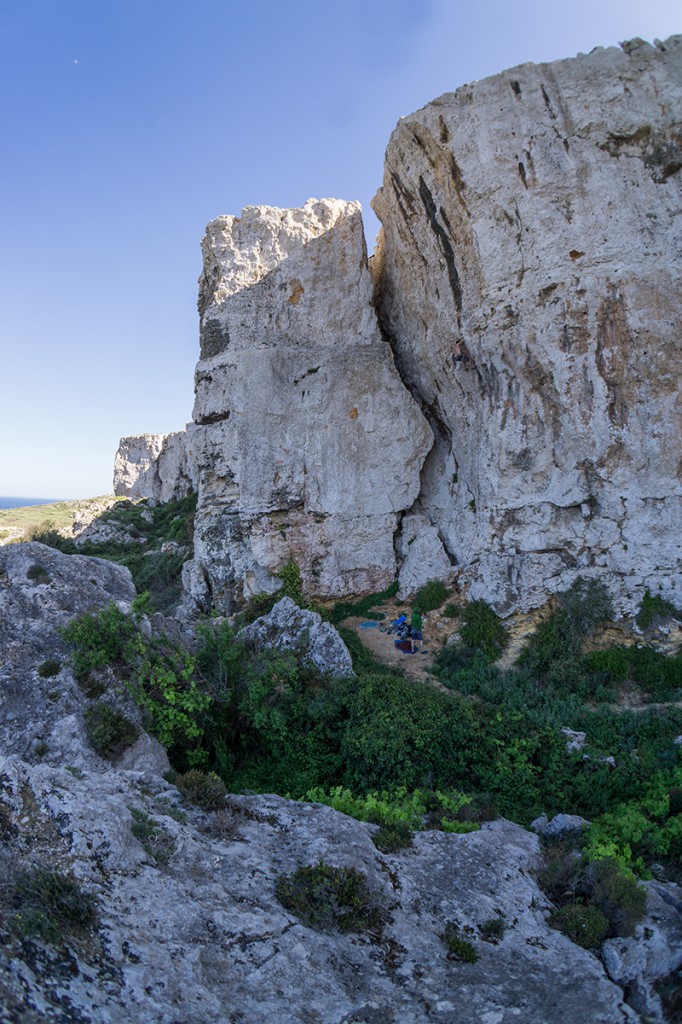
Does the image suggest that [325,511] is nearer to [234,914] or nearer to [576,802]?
[576,802]

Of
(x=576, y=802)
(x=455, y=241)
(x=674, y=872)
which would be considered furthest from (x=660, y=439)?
(x=674, y=872)

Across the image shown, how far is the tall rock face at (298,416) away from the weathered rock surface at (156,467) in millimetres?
2302

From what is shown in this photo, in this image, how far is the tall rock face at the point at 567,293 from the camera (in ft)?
43.5

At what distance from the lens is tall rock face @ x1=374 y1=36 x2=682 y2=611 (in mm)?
13273

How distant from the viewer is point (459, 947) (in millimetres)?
3975

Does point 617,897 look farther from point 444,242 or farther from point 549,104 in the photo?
point 549,104

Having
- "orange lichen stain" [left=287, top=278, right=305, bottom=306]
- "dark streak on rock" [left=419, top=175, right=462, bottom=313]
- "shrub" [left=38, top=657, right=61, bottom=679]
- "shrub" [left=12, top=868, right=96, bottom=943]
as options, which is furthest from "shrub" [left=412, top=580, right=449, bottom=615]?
"shrub" [left=12, top=868, right=96, bottom=943]

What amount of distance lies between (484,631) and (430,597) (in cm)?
235

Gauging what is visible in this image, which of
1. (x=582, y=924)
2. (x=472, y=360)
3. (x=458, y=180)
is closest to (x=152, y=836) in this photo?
(x=582, y=924)

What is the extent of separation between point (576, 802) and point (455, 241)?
13.9 m

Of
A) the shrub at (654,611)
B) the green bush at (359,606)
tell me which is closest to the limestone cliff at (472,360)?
the shrub at (654,611)

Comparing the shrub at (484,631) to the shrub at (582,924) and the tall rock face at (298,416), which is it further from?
the shrub at (582,924)

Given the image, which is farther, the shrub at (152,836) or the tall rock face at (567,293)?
the tall rock face at (567,293)

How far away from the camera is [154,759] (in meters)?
7.44
